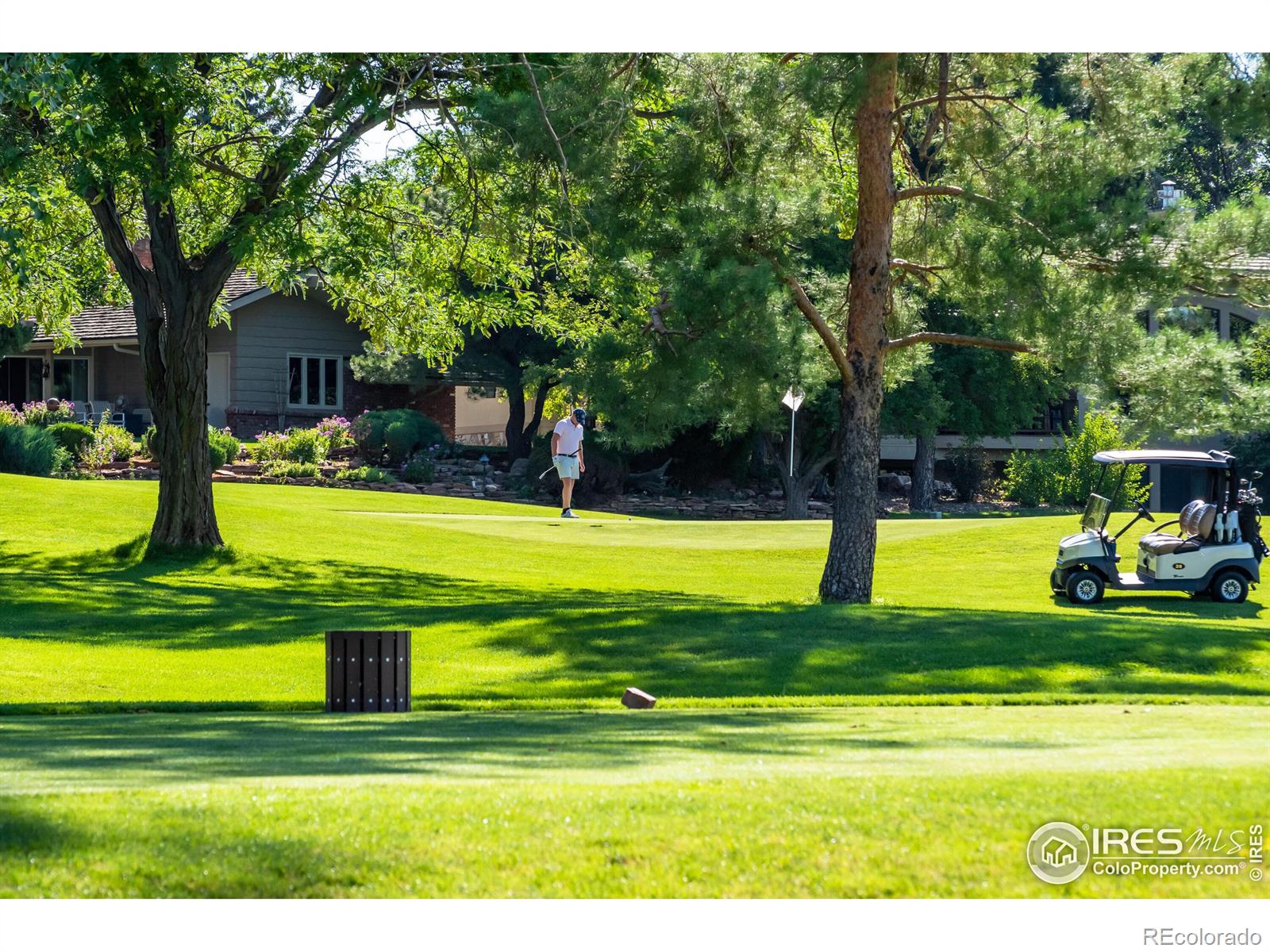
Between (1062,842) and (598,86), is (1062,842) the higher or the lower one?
the lower one

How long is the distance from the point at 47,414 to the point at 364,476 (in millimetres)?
8395

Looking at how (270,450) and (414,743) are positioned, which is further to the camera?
(270,450)

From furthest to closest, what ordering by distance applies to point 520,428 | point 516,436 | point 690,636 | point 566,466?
point 520,428
point 516,436
point 566,466
point 690,636

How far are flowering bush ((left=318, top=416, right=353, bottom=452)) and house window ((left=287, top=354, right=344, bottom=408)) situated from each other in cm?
349

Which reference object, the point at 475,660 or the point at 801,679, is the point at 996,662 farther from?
the point at 475,660

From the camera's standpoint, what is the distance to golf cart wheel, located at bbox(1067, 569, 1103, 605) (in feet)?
67.2

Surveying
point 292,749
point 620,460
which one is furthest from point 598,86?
point 620,460

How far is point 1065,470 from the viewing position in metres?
38.7

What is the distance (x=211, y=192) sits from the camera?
23859 millimetres

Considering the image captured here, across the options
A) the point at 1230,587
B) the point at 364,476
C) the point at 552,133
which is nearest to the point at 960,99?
the point at 552,133

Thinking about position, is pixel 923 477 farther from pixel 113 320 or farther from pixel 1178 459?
pixel 113 320

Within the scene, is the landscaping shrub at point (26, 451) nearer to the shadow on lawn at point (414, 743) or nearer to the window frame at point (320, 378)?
the window frame at point (320, 378)

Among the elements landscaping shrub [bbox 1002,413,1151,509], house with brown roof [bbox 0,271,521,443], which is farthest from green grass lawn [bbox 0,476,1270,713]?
house with brown roof [bbox 0,271,521,443]

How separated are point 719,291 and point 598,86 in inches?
116
